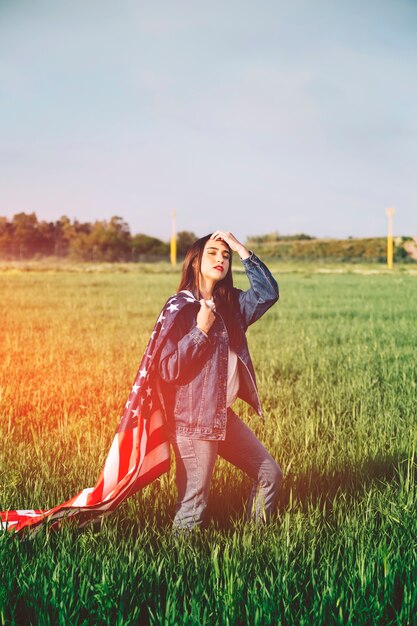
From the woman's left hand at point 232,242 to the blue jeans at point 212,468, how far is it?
2.37ft

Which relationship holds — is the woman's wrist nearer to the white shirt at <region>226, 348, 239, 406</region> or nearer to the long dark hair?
the long dark hair

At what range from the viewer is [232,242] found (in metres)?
3.14

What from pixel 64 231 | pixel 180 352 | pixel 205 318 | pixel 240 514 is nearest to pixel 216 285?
pixel 205 318

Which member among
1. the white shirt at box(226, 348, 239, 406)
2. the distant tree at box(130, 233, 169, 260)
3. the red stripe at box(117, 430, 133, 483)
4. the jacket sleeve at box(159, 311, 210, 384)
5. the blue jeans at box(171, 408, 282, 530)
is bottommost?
the blue jeans at box(171, 408, 282, 530)

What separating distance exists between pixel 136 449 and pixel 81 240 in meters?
69.9

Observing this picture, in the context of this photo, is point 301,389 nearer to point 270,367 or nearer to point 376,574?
point 270,367

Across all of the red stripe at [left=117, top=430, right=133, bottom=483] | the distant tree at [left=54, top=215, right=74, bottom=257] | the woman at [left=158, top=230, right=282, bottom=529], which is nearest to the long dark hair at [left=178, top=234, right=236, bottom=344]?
the woman at [left=158, top=230, right=282, bottom=529]

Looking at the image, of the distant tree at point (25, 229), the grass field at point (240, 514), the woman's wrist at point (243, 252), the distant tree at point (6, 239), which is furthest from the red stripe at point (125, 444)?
the distant tree at point (25, 229)

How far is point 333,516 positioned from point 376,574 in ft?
2.55

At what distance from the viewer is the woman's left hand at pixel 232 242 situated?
314cm

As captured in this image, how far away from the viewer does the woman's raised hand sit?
301cm

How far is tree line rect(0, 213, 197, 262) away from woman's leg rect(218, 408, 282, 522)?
6166cm

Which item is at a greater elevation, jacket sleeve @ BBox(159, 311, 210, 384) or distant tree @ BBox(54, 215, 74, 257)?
distant tree @ BBox(54, 215, 74, 257)

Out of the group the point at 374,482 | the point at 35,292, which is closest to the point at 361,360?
the point at 374,482
